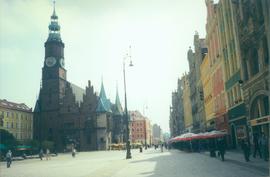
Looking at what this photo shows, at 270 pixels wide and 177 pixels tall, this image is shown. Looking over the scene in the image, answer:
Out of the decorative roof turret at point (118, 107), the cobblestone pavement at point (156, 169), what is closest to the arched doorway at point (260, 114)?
the cobblestone pavement at point (156, 169)

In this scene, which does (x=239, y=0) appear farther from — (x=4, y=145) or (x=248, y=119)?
(x=4, y=145)

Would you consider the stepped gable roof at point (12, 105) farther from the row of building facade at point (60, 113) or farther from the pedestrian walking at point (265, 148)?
the pedestrian walking at point (265, 148)

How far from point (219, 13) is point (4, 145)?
4746 cm

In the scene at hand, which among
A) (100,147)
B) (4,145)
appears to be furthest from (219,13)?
(100,147)

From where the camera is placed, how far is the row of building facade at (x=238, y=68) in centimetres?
2206

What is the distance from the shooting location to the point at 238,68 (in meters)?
28.7

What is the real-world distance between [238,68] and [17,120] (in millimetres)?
74925

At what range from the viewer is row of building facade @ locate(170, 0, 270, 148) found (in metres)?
22.1

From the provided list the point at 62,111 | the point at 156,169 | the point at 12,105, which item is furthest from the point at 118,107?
the point at 156,169

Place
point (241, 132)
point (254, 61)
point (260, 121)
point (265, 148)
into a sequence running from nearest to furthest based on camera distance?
point (265, 148) < point (260, 121) < point (254, 61) < point (241, 132)

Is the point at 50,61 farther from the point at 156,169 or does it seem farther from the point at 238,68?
the point at 156,169

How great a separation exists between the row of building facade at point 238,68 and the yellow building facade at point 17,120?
5823 centimetres

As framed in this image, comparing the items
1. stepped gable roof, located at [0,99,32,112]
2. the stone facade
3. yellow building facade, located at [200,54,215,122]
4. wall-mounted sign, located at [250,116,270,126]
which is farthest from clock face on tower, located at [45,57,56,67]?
wall-mounted sign, located at [250,116,270,126]

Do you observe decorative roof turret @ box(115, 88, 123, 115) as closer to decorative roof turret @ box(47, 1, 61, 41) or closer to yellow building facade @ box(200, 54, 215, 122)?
decorative roof turret @ box(47, 1, 61, 41)
